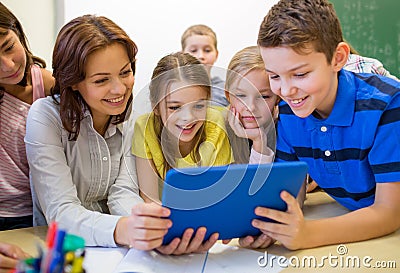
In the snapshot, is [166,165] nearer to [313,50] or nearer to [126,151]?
[126,151]

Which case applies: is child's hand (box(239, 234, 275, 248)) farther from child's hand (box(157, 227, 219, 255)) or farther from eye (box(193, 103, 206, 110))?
eye (box(193, 103, 206, 110))

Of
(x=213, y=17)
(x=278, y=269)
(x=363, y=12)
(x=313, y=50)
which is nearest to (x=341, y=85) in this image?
(x=313, y=50)

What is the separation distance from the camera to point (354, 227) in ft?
2.78

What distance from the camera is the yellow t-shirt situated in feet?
2.69

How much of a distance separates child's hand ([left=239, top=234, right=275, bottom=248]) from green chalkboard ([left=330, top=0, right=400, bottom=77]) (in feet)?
5.50

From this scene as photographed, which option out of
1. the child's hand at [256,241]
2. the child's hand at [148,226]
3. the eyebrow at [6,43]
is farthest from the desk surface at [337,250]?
the eyebrow at [6,43]

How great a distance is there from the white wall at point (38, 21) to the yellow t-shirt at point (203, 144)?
174 centimetres

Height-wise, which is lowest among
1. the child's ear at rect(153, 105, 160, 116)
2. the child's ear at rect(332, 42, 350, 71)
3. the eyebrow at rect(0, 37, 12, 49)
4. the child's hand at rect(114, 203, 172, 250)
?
the child's hand at rect(114, 203, 172, 250)

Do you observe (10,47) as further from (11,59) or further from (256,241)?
(256,241)

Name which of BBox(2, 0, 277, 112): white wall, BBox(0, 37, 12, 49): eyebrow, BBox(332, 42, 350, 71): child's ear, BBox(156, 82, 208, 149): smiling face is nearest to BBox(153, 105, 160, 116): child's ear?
BBox(156, 82, 208, 149): smiling face

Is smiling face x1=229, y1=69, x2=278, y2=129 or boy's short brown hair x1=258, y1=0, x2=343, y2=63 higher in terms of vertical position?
boy's short brown hair x1=258, y1=0, x2=343, y2=63

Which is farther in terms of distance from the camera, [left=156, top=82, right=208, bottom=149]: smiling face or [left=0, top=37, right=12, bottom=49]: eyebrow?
[left=0, top=37, right=12, bottom=49]: eyebrow

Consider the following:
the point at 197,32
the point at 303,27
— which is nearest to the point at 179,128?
the point at 303,27

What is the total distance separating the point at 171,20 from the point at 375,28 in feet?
3.67
